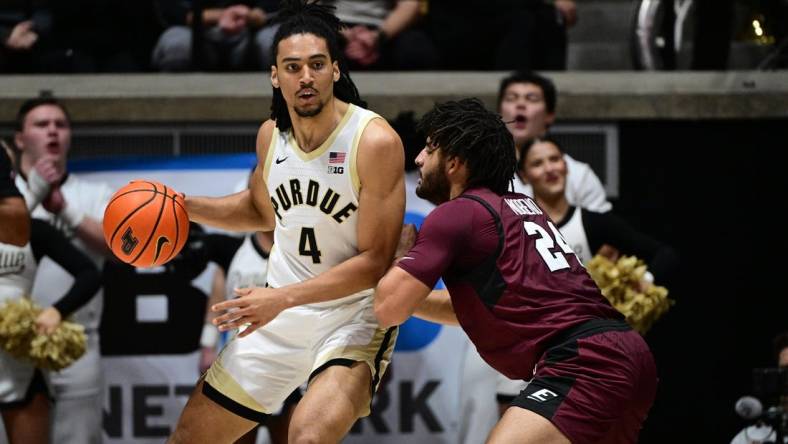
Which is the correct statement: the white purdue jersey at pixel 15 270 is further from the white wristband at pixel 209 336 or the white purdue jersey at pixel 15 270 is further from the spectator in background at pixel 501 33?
the spectator in background at pixel 501 33

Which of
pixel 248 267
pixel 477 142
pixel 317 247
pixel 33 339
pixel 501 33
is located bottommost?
pixel 33 339

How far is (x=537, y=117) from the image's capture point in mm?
6934

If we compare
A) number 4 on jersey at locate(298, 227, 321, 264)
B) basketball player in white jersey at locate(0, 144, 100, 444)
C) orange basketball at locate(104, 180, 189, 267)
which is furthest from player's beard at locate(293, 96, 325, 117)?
basketball player in white jersey at locate(0, 144, 100, 444)

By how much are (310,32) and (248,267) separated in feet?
7.14

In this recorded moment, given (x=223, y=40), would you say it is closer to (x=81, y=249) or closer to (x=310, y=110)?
(x=81, y=249)

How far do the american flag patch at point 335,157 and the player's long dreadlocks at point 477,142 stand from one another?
376 millimetres

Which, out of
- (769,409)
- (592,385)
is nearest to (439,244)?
(592,385)

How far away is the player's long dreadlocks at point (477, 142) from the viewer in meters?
4.46

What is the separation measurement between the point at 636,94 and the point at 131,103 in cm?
287

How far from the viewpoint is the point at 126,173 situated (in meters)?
7.29

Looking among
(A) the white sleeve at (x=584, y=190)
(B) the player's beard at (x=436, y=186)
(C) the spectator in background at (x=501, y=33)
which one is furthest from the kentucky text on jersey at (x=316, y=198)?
(C) the spectator in background at (x=501, y=33)

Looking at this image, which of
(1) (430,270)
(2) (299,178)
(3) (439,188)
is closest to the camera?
(1) (430,270)

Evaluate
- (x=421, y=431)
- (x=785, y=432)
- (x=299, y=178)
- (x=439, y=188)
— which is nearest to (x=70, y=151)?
(x=421, y=431)

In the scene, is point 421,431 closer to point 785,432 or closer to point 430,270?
point 785,432
